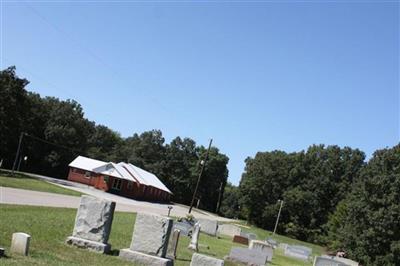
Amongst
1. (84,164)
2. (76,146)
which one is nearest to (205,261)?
(84,164)

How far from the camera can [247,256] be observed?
2120 centimetres

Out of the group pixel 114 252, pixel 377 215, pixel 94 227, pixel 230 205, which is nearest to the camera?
pixel 94 227

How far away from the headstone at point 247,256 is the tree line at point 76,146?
36506 millimetres

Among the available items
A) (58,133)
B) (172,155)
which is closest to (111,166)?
(58,133)

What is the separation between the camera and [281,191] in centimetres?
8588

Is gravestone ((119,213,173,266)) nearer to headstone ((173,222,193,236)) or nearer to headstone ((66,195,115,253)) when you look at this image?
headstone ((66,195,115,253))

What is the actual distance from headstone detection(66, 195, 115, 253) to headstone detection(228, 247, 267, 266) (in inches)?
310

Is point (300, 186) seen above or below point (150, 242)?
above

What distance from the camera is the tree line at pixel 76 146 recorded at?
54281 millimetres

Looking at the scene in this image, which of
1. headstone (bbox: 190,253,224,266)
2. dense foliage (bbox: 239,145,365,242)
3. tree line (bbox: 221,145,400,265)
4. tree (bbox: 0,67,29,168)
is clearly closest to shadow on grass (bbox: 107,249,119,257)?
headstone (bbox: 190,253,224,266)

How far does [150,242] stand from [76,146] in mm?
73993

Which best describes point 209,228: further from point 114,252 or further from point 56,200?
point 114,252

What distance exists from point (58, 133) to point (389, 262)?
5369 centimetres

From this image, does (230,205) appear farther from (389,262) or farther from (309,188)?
(389,262)
